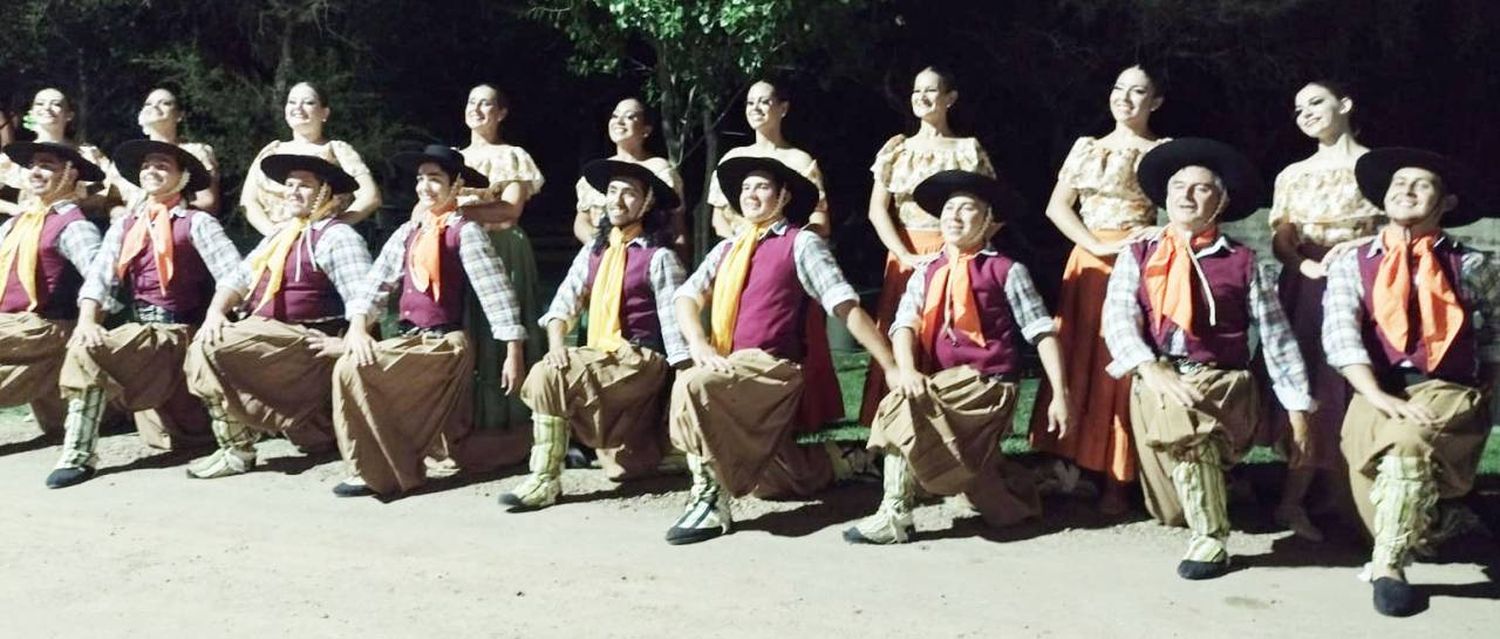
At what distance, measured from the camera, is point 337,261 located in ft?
24.2

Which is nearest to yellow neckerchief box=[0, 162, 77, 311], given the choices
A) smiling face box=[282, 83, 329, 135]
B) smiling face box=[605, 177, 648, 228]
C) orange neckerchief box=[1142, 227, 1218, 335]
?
smiling face box=[282, 83, 329, 135]

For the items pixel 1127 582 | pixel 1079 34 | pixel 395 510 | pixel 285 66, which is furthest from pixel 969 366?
pixel 285 66

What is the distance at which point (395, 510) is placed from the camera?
6.89 m

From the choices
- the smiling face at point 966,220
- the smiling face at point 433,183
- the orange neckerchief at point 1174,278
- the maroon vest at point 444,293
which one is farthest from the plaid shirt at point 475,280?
the orange neckerchief at point 1174,278

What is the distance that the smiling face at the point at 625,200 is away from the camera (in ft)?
22.5

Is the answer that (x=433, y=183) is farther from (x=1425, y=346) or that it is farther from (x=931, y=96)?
(x=1425, y=346)

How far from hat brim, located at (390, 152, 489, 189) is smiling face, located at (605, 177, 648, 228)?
702mm

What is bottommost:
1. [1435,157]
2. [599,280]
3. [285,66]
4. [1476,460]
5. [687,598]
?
[687,598]

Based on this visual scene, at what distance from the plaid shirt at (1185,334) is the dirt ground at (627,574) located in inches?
26.3

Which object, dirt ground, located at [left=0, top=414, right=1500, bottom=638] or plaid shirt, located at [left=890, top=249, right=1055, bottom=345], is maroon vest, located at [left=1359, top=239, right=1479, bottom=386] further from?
plaid shirt, located at [left=890, top=249, right=1055, bottom=345]

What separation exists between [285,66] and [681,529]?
10.1m

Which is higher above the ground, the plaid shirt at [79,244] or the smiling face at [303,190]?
the smiling face at [303,190]

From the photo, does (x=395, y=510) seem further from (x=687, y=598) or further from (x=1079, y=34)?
(x=1079, y=34)

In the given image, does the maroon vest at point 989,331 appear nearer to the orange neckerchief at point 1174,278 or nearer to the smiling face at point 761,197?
the orange neckerchief at point 1174,278
